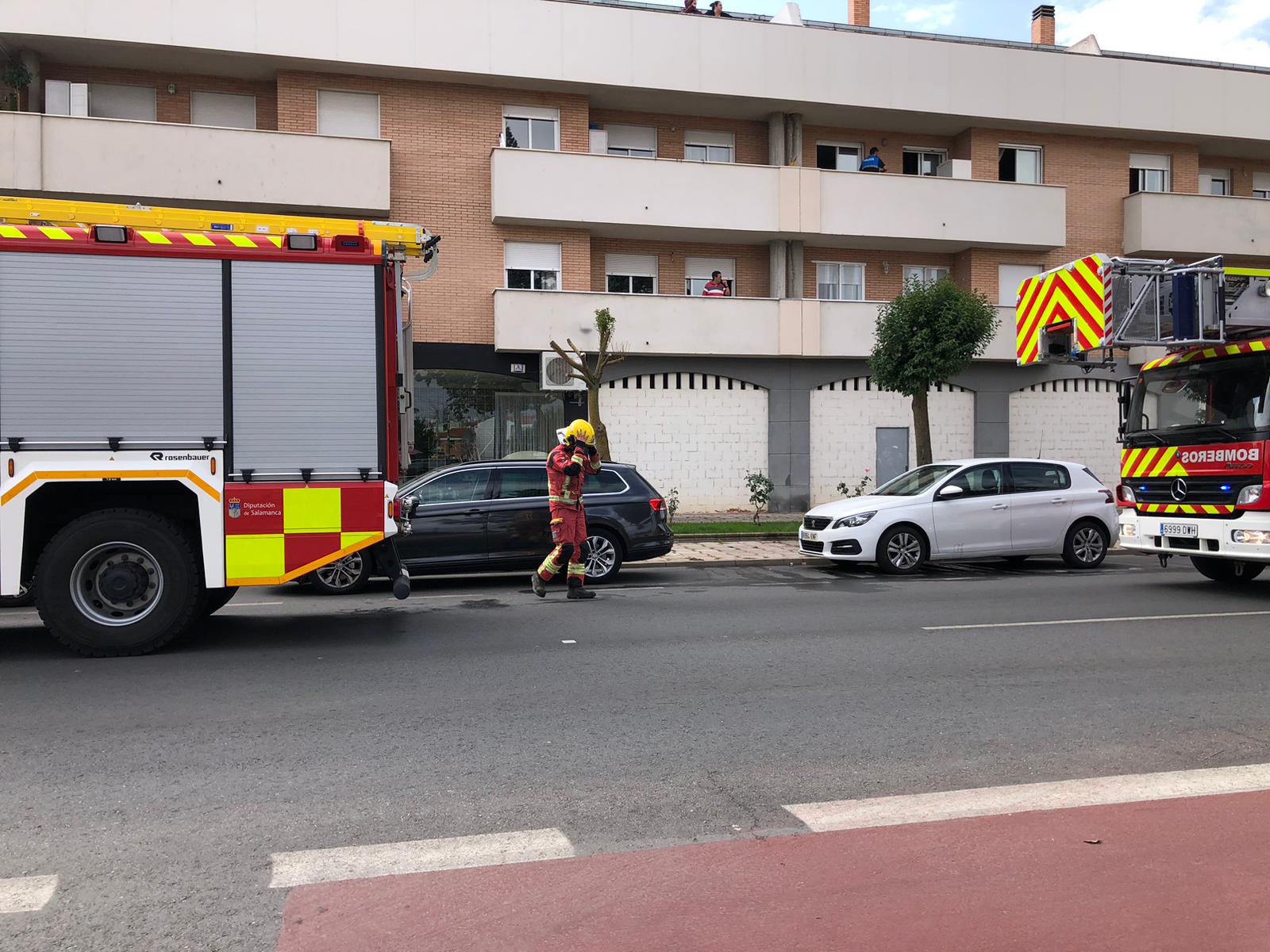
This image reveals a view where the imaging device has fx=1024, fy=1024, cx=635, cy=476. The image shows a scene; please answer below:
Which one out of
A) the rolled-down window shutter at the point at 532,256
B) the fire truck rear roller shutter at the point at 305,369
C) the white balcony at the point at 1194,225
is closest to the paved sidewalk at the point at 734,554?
the fire truck rear roller shutter at the point at 305,369

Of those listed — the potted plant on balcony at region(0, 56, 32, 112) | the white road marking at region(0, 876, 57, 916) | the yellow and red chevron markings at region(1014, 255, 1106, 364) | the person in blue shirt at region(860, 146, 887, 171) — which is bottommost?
the white road marking at region(0, 876, 57, 916)

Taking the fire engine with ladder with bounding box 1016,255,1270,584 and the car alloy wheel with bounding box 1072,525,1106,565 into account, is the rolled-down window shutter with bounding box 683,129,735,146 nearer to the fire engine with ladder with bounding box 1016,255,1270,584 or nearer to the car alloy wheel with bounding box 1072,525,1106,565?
the car alloy wheel with bounding box 1072,525,1106,565

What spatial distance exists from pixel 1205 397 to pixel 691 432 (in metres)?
12.6

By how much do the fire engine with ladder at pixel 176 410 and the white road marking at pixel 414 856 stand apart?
4042 millimetres

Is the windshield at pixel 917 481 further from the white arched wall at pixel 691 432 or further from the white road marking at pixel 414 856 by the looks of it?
the white road marking at pixel 414 856

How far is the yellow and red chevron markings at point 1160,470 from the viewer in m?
10.4

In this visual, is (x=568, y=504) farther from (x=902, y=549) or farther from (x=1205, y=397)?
(x=1205, y=397)

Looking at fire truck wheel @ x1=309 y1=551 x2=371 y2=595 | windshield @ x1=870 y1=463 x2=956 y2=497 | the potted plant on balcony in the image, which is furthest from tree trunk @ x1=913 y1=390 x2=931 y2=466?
the potted plant on balcony

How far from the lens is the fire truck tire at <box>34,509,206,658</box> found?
7188 mm

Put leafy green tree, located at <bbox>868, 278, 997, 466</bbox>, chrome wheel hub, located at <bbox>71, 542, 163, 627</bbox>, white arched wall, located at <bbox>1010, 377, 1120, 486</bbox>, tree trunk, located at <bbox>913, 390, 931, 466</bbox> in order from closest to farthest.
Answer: chrome wheel hub, located at <bbox>71, 542, 163, 627</bbox> < leafy green tree, located at <bbox>868, 278, 997, 466</bbox> < tree trunk, located at <bbox>913, 390, 931, 466</bbox> < white arched wall, located at <bbox>1010, 377, 1120, 486</bbox>

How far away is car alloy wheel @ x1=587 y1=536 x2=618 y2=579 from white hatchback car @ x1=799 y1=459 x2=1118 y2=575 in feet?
9.61

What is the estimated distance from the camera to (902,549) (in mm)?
13133

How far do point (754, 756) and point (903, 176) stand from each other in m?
19.9

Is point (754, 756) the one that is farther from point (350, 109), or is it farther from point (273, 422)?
point (350, 109)
